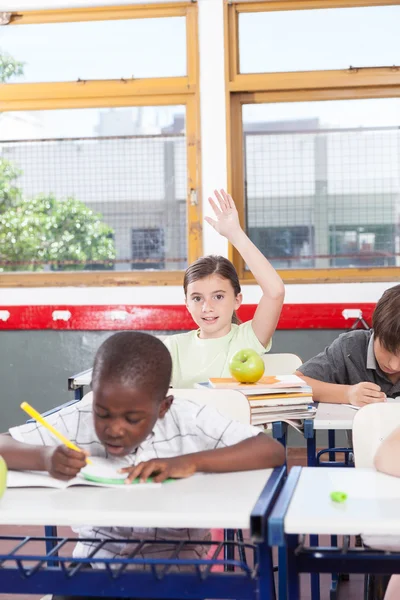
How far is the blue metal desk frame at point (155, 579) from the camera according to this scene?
1.21 metres

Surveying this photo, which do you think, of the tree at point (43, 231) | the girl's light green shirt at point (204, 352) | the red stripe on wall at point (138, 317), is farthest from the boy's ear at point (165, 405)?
the tree at point (43, 231)

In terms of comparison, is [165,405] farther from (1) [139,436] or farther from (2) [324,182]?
(2) [324,182]

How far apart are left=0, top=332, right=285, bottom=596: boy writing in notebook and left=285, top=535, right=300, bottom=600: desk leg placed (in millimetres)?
232

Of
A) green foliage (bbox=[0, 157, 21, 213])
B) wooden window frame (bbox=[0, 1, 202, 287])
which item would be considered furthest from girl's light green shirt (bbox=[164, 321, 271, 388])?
green foliage (bbox=[0, 157, 21, 213])

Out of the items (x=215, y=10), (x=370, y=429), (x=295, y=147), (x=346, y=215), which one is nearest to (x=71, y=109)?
(x=215, y=10)

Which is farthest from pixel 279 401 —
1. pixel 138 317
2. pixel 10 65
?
pixel 10 65

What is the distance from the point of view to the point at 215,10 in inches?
176

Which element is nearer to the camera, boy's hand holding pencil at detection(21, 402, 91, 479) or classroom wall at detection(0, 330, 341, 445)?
boy's hand holding pencil at detection(21, 402, 91, 479)

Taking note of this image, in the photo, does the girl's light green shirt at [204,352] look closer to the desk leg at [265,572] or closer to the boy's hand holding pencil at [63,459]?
the boy's hand holding pencil at [63,459]

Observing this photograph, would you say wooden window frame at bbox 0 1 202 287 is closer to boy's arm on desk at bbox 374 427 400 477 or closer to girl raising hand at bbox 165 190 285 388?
girl raising hand at bbox 165 190 285 388

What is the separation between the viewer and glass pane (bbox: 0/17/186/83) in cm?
459

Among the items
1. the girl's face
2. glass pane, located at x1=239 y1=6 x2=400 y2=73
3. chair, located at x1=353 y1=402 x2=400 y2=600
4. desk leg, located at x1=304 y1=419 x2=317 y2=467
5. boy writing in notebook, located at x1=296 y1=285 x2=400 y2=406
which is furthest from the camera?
glass pane, located at x1=239 y1=6 x2=400 y2=73

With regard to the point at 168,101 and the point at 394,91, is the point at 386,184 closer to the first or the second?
the point at 394,91

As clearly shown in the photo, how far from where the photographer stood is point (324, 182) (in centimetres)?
460
